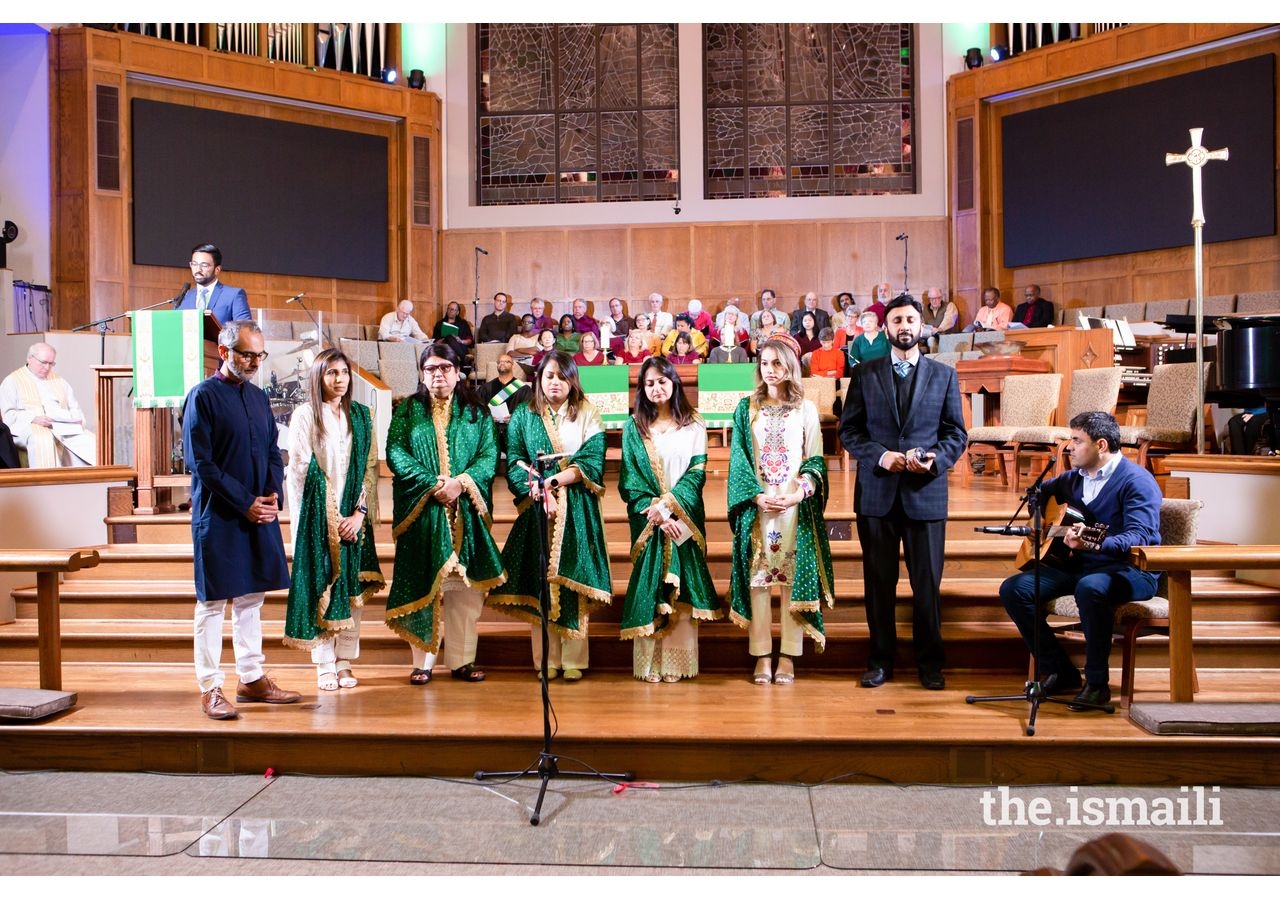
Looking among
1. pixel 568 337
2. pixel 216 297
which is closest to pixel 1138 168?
pixel 568 337

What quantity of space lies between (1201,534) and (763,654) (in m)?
2.18

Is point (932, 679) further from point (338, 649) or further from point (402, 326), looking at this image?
point (402, 326)

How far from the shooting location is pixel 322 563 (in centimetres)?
395

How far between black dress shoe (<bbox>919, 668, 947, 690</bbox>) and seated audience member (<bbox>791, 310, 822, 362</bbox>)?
21.4 ft

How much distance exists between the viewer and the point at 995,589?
176 inches

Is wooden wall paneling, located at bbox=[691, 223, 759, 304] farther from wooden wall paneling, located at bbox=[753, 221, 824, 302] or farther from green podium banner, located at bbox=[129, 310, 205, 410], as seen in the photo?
green podium banner, located at bbox=[129, 310, 205, 410]

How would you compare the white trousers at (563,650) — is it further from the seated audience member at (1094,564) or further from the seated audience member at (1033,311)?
the seated audience member at (1033,311)

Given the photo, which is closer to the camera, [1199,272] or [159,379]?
[159,379]

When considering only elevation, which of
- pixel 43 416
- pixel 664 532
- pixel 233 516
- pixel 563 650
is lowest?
pixel 563 650

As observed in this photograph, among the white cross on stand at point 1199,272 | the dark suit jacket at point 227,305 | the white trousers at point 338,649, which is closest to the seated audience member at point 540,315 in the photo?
the dark suit jacket at point 227,305

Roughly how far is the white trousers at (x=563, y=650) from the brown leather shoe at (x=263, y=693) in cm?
91

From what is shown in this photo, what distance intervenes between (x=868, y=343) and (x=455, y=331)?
4.39m

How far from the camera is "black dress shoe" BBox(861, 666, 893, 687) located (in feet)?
12.9

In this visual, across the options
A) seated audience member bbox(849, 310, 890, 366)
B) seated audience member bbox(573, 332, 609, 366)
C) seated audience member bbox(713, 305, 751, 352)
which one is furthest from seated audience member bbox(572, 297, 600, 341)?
seated audience member bbox(849, 310, 890, 366)
